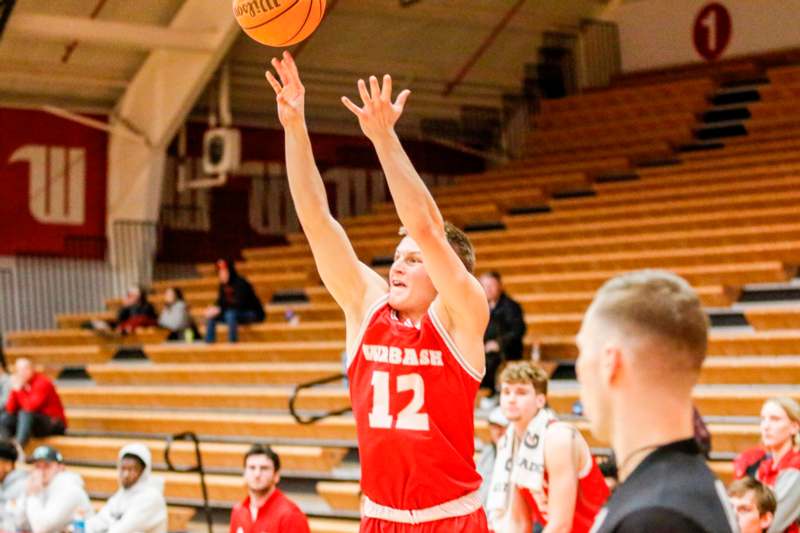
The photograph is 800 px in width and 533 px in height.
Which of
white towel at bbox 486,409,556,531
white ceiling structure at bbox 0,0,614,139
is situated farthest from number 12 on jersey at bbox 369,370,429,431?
white ceiling structure at bbox 0,0,614,139

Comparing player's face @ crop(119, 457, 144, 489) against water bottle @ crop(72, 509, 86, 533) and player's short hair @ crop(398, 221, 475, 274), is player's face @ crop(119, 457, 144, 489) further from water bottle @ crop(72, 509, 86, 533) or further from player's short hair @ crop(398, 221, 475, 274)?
player's short hair @ crop(398, 221, 475, 274)

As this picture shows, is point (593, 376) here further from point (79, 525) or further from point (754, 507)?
point (79, 525)

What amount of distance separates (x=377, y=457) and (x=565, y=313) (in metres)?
8.00

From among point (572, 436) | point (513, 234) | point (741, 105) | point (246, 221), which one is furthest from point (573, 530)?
point (246, 221)

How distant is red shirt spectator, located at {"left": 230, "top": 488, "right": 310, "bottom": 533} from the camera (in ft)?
26.2

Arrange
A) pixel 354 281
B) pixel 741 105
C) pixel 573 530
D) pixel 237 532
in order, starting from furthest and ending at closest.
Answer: pixel 741 105 → pixel 237 532 → pixel 573 530 → pixel 354 281

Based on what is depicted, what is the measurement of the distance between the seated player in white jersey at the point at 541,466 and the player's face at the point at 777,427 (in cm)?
153

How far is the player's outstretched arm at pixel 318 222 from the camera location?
4359 mm

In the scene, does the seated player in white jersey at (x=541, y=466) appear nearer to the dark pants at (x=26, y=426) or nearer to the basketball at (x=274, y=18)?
the basketball at (x=274, y=18)

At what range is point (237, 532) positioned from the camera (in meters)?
8.23

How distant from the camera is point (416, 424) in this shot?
13.7ft

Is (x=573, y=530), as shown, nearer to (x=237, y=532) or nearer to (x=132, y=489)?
(x=237, y=532)

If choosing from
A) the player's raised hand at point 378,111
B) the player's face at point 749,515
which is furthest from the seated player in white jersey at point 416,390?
the player's face at point 749,515

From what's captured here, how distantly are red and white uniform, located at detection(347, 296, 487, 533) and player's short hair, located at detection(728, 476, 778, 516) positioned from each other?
7.46 feet
